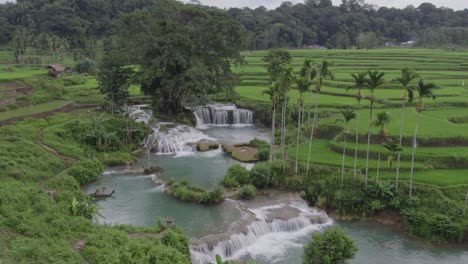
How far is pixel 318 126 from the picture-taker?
1361 inches

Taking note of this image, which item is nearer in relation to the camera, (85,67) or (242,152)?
(242,152)

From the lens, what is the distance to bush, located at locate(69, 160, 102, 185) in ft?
94.5

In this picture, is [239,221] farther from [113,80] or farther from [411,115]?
[113,80]

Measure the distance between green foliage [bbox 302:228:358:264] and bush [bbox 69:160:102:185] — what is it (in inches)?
659

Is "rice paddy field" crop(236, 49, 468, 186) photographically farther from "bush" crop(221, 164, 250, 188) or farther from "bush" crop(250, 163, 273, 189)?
"bush" crop(221, 164, 250, 188)

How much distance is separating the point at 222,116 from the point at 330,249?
99.7 feet

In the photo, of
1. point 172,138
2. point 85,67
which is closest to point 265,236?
point 172,138

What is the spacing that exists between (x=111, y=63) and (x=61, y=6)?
5535cm

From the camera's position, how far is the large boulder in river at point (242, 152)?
110ft

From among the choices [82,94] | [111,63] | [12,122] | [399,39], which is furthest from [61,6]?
[399,39]

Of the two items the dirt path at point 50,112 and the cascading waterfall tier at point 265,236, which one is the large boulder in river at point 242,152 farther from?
the dirt path at point 50,112

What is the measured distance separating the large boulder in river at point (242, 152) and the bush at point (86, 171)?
10289 mm

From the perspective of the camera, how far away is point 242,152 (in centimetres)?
3512

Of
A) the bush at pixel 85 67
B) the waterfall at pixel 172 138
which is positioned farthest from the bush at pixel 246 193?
the bush at pixel 85 67
